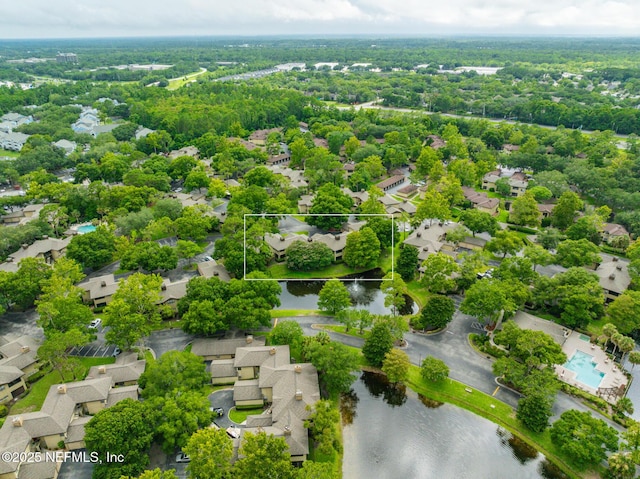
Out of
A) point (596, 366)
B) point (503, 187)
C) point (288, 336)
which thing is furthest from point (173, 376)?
point (503, 187)

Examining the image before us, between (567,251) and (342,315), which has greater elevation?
(567,251)

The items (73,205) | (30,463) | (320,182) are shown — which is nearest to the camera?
(30,463)

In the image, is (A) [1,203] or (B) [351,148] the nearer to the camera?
(A) [1,203]

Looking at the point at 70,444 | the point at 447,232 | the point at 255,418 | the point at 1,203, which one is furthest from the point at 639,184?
the point at 1,203

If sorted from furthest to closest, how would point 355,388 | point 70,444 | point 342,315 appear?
point 342,315
point 355,388
point 70,444

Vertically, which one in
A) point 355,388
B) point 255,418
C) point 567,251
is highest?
point 567,251

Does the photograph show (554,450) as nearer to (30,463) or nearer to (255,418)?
(255,418)

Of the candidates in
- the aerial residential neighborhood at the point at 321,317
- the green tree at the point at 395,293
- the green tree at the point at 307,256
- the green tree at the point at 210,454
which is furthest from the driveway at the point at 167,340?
the green tree at the point at 395,293
